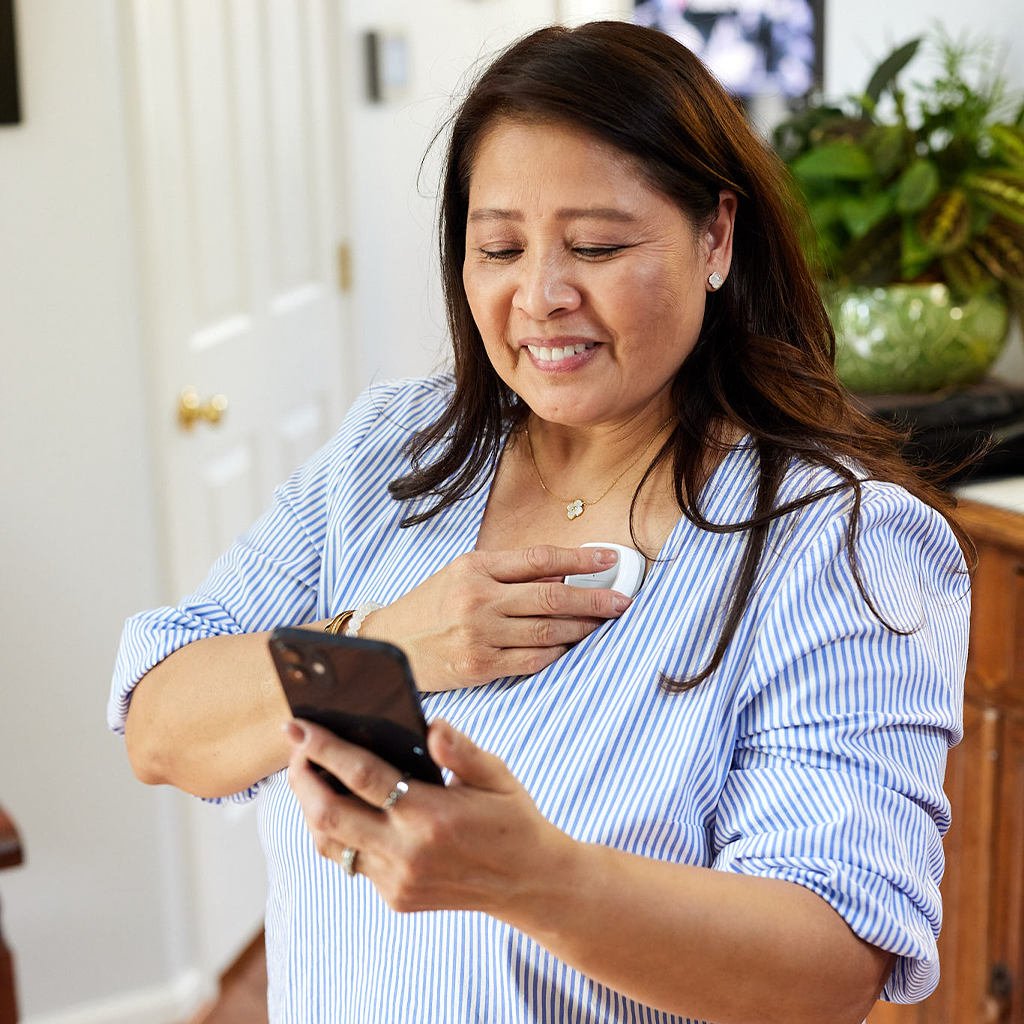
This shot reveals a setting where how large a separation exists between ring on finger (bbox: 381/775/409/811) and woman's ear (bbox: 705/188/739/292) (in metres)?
0.56

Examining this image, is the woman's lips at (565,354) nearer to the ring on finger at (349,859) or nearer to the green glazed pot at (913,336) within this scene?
the ring on finger at (349,859)

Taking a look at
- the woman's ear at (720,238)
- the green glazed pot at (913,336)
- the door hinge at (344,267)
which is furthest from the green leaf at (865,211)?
the door hinge at (344,267)

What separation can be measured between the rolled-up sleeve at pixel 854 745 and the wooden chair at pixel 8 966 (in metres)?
1.14

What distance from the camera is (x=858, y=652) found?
2.94ft

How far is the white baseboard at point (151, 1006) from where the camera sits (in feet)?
7.87

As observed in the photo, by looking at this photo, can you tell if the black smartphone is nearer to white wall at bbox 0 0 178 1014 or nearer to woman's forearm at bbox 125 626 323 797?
woman's forearm at bbox 125 626 323 797

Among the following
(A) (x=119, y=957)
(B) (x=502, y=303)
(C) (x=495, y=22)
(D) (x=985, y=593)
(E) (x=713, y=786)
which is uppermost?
(C) (x=495, y=22)

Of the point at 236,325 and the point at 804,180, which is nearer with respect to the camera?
the point at 804,180

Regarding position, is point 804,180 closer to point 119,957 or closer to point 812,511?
point 812,511

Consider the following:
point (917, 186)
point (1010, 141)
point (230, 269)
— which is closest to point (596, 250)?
point (917, 186)

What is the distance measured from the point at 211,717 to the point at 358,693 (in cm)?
44

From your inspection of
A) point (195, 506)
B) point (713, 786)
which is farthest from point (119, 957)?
point (713, 786)

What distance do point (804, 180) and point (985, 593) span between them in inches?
30.5

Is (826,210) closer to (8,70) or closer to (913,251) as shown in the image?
(913,251)
